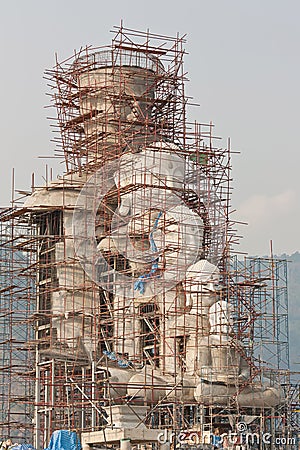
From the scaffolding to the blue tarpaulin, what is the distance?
4.48 ft

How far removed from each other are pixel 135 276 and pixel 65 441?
1093 cm

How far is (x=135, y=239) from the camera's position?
49.1 metres

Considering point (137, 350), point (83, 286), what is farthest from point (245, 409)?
point (83, 286)

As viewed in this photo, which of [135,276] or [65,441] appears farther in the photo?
[135,276]

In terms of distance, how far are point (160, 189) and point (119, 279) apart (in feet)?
14.3

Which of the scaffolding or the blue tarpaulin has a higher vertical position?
the scaffolding

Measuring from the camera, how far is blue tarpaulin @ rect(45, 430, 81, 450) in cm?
3994

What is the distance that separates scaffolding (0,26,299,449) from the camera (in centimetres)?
4534

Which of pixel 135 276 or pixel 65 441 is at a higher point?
pixel 135 276

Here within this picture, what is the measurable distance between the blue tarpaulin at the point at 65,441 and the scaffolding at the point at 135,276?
137 centimetres

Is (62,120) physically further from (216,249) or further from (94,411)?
(94,411)

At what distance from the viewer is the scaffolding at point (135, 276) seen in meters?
45.3

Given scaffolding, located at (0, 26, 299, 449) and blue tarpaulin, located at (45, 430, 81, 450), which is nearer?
blue tarpaulin, located at (45, 430, 81, 450)

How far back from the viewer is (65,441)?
132ft
